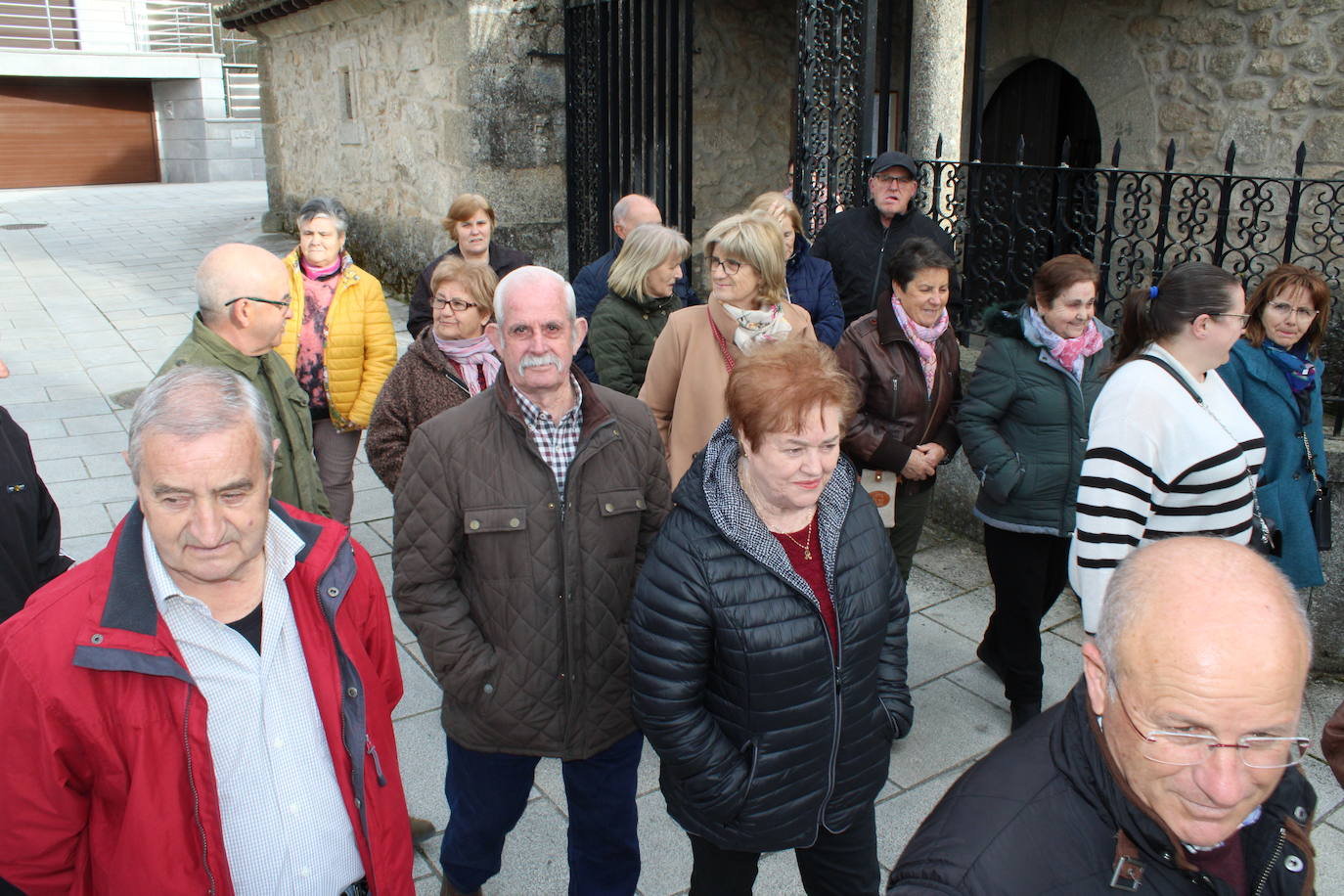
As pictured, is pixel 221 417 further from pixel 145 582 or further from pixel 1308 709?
pixel 1308 709

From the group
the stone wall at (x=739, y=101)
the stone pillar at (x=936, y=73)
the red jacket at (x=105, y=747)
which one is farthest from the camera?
the stone wall at (x=739, y=101)

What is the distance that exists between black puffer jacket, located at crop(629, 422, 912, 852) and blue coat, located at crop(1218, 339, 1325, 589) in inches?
85.1

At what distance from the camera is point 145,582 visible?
1845 millimetres

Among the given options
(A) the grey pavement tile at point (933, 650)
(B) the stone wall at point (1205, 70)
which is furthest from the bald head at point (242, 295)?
(B) the stone wall at point (1205, 70)

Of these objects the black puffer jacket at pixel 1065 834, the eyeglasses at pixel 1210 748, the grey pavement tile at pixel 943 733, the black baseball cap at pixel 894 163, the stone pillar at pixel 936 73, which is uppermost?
the stone pillar at pixel 936 73

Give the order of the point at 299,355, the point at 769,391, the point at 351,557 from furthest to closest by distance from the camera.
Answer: the point at 299,355
the point at 769,391
the point at 351,557

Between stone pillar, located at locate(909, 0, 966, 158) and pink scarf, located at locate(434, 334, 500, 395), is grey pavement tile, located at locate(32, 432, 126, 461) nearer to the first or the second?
pink scarf, located at locate(434, 334, 500, 395)

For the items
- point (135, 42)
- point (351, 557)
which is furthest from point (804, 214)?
point (135, 42)

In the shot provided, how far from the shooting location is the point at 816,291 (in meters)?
5.07

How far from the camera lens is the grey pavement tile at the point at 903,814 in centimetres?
327

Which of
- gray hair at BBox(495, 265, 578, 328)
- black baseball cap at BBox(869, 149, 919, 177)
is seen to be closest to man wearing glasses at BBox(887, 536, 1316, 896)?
gray hair at BBox(495, 265, 578, 328)

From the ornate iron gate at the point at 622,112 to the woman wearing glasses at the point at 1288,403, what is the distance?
402 cm

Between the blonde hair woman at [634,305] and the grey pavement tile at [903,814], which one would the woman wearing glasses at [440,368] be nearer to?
the blonde hair woman at [634,305]

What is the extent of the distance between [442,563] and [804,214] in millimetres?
4249
